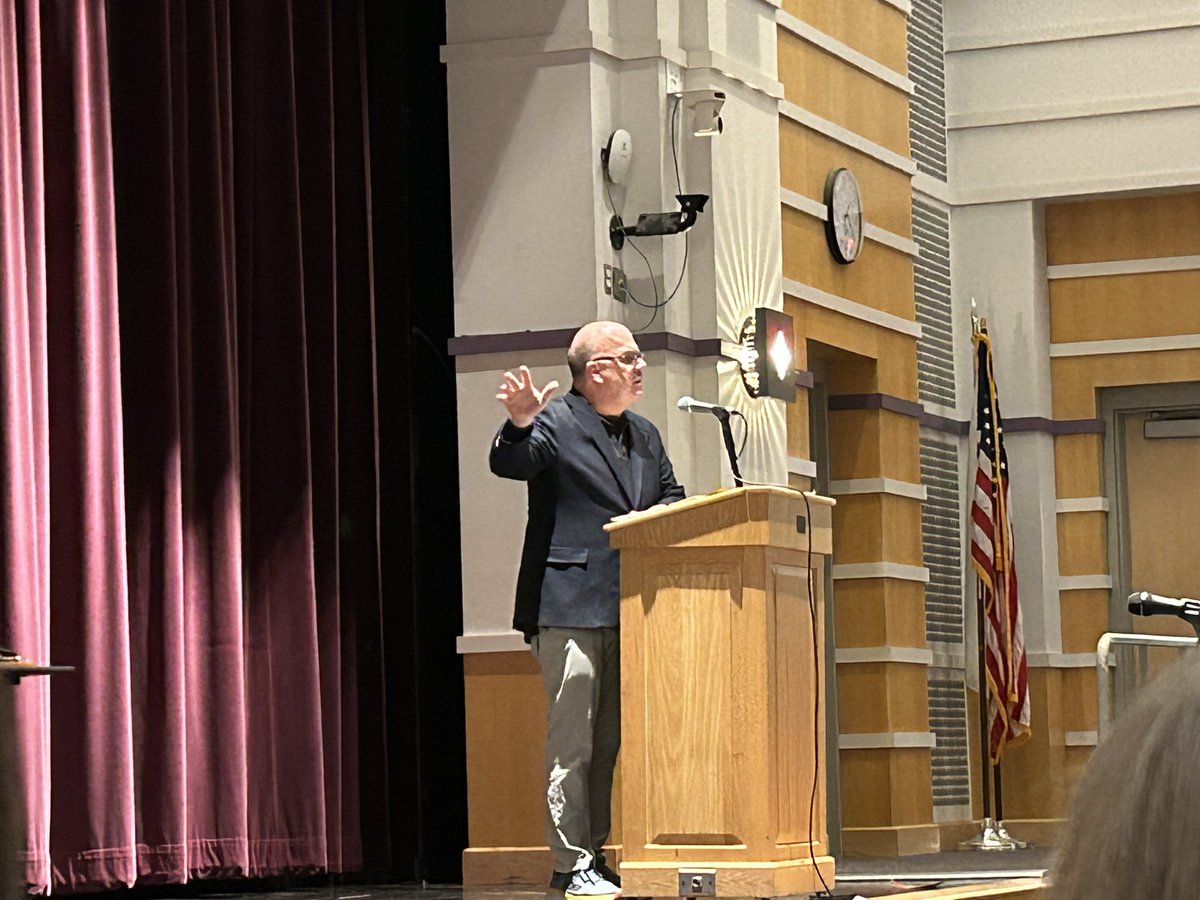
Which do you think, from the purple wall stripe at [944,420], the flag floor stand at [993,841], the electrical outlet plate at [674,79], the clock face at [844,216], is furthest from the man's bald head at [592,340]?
the flag floor stand at [993,841]

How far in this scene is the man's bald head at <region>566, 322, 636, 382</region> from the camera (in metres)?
4.92

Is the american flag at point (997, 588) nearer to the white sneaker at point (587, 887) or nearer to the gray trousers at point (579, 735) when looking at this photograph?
the gray trousers at point (579, 735)

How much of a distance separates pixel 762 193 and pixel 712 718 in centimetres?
327

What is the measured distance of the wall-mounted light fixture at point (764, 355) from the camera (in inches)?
281

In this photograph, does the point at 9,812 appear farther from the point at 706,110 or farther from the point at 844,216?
the point at 844,216

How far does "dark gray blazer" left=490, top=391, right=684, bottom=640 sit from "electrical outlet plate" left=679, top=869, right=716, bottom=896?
2.18 feet

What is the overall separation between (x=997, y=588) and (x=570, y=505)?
4753 millimetres

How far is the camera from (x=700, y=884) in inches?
177

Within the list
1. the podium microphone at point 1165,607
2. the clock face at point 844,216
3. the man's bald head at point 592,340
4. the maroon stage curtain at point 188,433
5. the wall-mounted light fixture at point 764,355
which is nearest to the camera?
the podium microphone at point 1165,607

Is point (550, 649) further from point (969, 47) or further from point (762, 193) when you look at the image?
point (969, 47)

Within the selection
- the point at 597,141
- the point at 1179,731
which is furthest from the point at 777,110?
the point at 1179,731

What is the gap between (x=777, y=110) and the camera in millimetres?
7797

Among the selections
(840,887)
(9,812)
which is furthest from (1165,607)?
(9,812)

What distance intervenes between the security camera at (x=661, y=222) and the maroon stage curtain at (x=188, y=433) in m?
0.84
